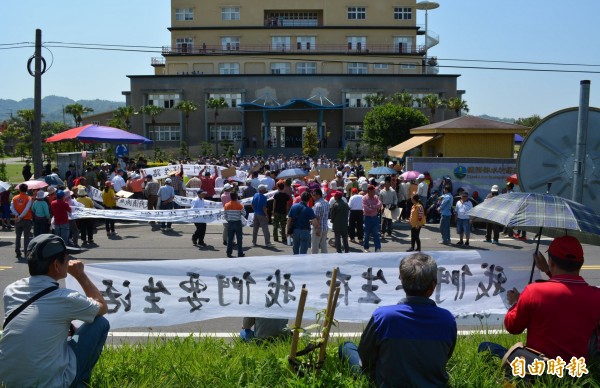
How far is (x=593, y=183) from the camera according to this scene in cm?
615

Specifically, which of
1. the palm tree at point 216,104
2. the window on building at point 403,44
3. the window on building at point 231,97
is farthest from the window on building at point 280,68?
the window on building at point 403,44

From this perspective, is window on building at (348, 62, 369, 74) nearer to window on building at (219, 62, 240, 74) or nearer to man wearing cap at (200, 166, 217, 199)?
window on building at (219, 62, 240, 74)

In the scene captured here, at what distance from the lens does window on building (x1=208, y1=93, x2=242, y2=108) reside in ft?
223

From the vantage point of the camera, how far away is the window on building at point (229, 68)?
7214cm

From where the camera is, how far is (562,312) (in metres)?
4.45

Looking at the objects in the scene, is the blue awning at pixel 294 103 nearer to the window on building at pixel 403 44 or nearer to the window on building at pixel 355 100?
the window on building at pixel 355 100

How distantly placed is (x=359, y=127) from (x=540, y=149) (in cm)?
6316

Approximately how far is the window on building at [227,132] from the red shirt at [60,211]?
181 ft

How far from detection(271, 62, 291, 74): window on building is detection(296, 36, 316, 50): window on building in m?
3.39

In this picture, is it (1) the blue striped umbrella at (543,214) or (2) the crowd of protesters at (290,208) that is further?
(2) the crowd of protesters at (290,208)

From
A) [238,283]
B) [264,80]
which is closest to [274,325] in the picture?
[238,283]

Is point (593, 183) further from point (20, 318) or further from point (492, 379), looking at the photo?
point (20, 318)

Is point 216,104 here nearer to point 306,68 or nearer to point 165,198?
point 306,68

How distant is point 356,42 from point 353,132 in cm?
1269
